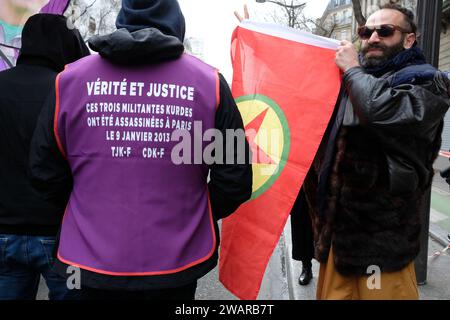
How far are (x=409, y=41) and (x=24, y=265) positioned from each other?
2526 millimetres

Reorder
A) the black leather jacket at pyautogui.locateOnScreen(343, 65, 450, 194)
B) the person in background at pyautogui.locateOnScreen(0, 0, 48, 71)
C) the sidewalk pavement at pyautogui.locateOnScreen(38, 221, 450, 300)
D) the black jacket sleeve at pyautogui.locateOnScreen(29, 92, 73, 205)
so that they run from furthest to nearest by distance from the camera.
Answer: the sidewalk pavement at pyautogui.locateOnScreen(38, 221, 450, 300) → the person in background at pyautogui.locateOnScreen(0, 0, 48, 71) → the black leather jacket at pyautogui.locateOnScreen(343, 65, 450, 194) → the black jacket sleeve at pyautogui.locateOnScreen(29, 92, 73, 205)

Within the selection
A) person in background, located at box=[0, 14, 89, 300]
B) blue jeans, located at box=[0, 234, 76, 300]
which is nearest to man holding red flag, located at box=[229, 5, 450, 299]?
blue jeans, located at box=[0, 234, 76, 300]

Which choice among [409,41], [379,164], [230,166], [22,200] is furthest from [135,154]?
[409,41]

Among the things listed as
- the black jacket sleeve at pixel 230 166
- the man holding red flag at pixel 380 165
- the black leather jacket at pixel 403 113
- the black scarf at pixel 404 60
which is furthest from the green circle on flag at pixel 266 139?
the black scarf at pixel 404 60

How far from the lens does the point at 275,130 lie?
2.41 meters

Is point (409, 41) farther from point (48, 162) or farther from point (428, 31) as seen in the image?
point (48, 162)

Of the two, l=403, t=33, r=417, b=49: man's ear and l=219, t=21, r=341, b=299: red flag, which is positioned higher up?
l=403, t=33, r=417, b=49: man's ear

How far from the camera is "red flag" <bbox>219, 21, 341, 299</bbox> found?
2348 mm

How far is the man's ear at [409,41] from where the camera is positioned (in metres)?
2.33

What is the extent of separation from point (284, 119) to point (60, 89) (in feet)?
4.18

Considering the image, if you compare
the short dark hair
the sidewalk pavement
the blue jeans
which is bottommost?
the sidewalk pavement

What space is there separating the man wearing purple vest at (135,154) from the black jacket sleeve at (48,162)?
0.01m

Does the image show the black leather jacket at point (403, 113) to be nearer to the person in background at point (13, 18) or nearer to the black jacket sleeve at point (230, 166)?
the black jacket sleeve at point (230, 166)

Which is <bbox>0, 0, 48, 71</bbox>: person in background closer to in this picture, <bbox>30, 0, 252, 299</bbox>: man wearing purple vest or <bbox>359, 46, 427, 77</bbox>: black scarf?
<bbox>30, 0, 252, 299</bbox>: man wearing purple vest
